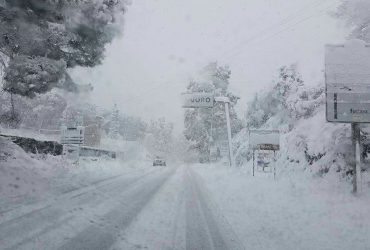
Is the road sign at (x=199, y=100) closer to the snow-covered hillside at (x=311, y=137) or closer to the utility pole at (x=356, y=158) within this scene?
the snow-covered hillside at (x=311, y=137)

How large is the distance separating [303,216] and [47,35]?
11.0 m

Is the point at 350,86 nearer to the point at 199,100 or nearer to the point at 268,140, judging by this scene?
the point at 268,140

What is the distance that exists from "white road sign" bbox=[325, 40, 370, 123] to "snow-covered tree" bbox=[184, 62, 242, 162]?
46212mm

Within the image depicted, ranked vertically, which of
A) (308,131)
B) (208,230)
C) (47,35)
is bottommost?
(208,230)

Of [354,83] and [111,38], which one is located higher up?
[111,38]

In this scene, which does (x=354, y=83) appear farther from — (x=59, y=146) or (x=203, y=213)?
(x=59, y=146)

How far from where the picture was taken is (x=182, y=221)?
28.6ft

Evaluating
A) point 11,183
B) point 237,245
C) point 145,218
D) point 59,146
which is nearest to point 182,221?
point 145,218

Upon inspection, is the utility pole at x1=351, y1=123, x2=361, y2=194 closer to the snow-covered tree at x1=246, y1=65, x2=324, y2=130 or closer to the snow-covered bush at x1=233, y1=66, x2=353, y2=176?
the snow-covered bush at x1=233, y1=66, x2=353, y2=176

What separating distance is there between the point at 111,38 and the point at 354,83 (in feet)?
31.4

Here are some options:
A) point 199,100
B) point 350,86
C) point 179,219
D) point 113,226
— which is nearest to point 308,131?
point 350,86

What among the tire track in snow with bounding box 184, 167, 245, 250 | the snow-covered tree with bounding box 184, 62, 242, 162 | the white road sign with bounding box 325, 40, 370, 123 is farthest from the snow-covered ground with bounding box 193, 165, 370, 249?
the snow-covered tree with bounding box 184, 62, 242, 162

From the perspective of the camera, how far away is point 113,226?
7.73m

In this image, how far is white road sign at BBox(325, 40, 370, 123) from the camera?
13.0m
